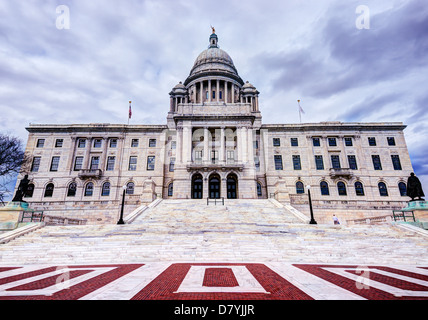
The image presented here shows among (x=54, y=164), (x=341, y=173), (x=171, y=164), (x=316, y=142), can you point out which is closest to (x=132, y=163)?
(x=171, y=164)

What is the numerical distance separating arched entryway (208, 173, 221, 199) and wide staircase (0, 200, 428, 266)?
62.5 ft

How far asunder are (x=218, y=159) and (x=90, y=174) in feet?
70.1

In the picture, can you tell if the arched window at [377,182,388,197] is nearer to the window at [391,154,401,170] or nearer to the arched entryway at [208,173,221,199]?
the window at [391,154,401,170]

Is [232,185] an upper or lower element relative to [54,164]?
lower

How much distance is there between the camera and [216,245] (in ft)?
32.2

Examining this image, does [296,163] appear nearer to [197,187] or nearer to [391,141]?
[391,141]

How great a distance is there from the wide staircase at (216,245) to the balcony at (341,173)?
2361 centimetres

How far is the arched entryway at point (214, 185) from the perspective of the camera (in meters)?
33.1

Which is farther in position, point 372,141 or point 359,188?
point 372,141

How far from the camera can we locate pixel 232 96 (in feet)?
156

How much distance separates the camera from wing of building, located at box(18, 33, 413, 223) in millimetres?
33500
